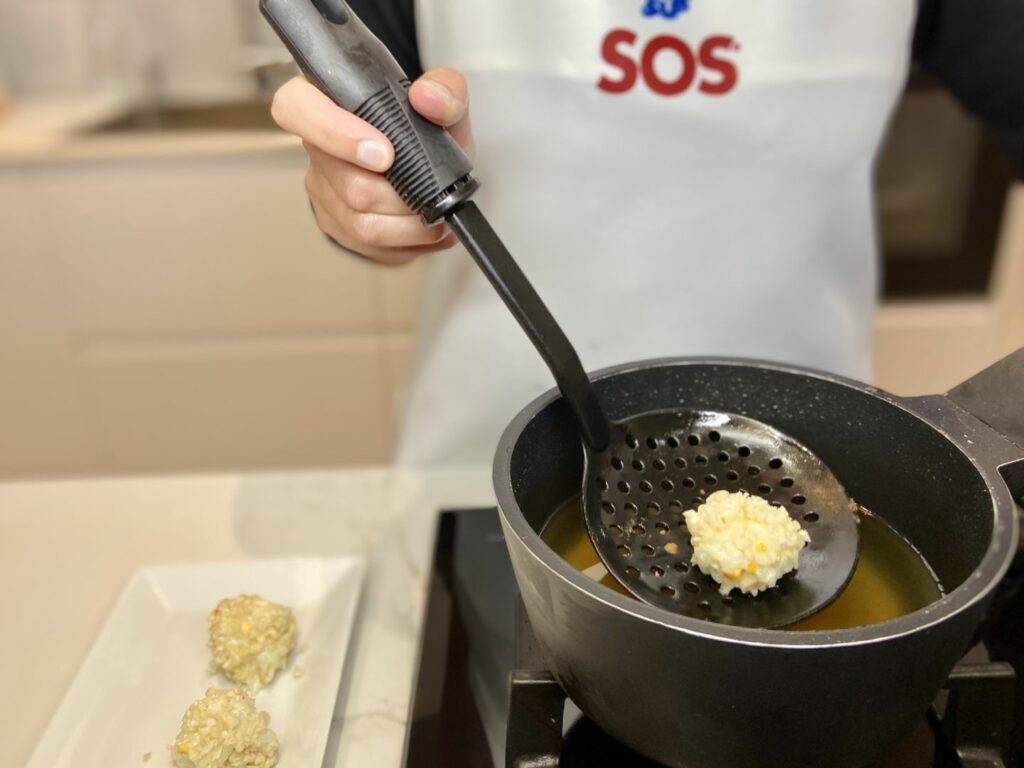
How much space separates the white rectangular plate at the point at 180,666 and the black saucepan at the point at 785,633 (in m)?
0.17

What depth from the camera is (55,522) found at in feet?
2.31

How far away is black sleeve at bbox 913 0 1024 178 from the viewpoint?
2.40ft

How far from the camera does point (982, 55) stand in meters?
0.76

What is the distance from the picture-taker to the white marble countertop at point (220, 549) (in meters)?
0.54

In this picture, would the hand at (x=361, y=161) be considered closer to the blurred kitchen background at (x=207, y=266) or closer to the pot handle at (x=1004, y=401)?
the pot handle at (x=1004, y=401)

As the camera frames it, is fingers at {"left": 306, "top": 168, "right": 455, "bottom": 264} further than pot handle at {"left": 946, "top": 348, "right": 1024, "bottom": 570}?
Yes

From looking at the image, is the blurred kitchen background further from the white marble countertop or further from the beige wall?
the white marble countertop

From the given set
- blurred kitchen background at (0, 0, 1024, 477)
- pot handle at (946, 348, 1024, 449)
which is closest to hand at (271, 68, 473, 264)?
pot handle at (946, 348, 1024, 449)

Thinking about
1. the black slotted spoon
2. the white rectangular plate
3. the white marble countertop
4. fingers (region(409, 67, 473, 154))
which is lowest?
the white marble countertop

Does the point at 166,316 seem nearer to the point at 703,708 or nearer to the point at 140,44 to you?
the point at 140,44

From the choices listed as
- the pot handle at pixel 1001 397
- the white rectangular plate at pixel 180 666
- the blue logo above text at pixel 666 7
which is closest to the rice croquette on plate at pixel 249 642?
the white rectangular plate at pixel 180 666

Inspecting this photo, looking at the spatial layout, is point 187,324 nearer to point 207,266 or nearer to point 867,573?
point 207,266

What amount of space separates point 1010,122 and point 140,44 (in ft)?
5.42

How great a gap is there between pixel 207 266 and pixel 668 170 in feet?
3.23
